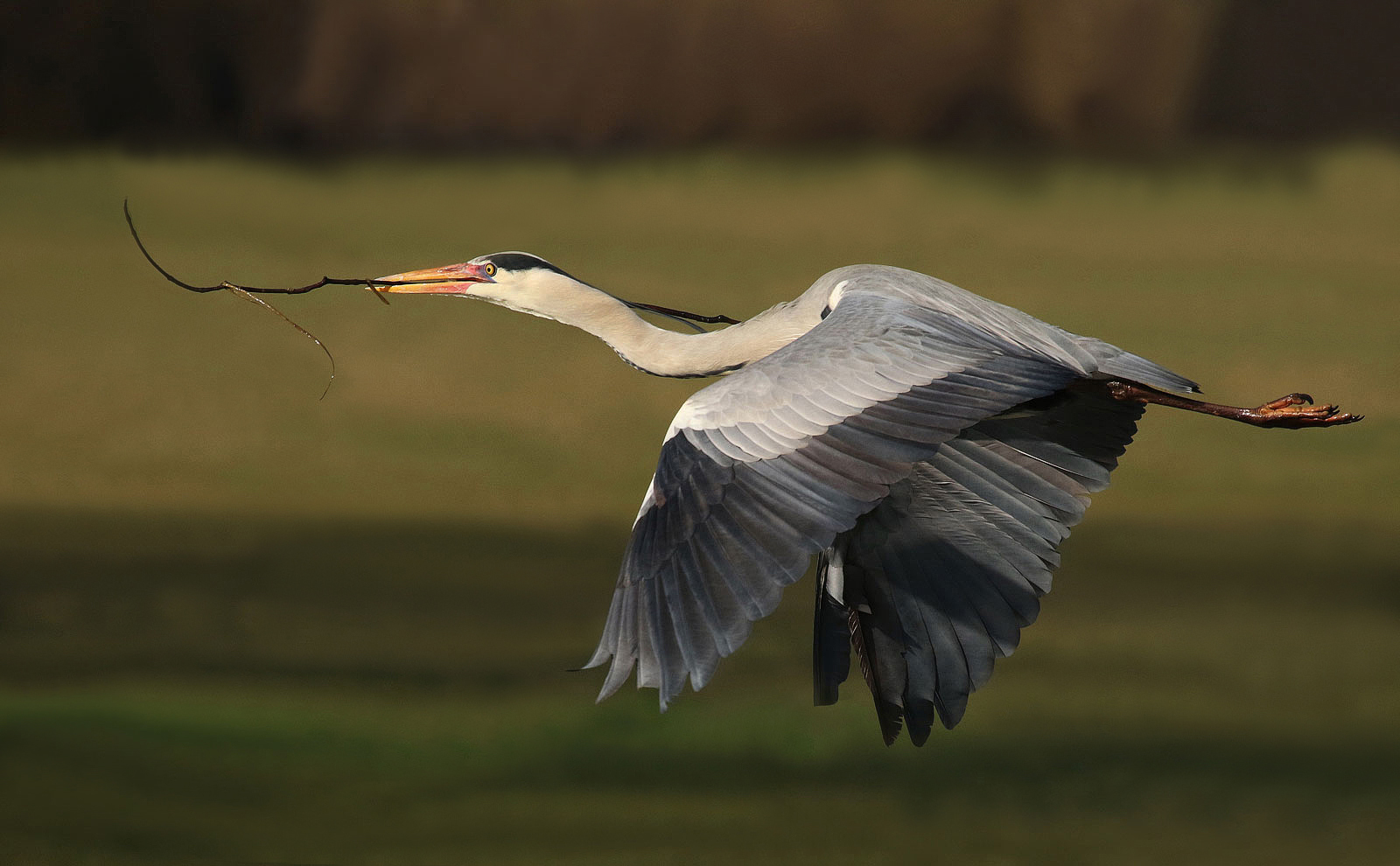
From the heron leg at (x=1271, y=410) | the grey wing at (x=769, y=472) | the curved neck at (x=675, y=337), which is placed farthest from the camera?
the curved neck at (x=675, y=337)

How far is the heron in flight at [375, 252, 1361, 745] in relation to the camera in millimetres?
2357

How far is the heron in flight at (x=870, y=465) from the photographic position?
7.73 ft

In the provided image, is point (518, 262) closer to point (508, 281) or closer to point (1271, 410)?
point (508, 281)

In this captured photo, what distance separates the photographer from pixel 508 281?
323 centimetres

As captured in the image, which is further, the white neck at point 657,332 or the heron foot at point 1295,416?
the white neck at point 657,332

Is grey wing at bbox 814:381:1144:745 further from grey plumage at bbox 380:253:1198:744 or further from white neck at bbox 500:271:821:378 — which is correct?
white neck at bbox 500:271:821:378

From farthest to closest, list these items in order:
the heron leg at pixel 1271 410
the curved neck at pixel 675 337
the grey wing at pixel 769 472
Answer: the curved neck at pixel 675 337 < the heron leg at pixel 1271 410 < the grey wing at pixel 769 472

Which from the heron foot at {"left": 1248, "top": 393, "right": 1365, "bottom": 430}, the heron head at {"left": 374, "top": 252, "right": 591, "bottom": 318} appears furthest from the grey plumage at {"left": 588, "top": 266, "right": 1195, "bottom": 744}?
the heron head at {"left": 374, "top": 252, "right": 591, "bottom": 318}

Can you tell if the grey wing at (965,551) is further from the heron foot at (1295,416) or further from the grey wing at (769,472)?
the grey wing at (769,472)

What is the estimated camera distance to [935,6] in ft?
25.6

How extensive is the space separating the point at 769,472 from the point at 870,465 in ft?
0.49

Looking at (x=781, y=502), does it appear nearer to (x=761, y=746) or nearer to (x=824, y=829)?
(x=824, y=829)

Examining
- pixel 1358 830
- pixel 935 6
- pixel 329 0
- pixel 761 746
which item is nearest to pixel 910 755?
pixel 761 746

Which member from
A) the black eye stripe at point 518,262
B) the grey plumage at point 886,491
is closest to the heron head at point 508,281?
the black eye stripe at point 518,262
